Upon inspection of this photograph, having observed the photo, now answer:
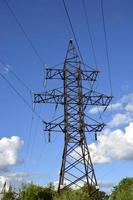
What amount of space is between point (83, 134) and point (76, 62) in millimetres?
8925

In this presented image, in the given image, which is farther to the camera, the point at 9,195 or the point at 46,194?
the point at 9,195

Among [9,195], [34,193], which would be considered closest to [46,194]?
[34,193]

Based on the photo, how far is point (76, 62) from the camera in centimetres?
5359

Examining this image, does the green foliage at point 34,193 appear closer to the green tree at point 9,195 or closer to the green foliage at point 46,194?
the green foliage at point 46,194

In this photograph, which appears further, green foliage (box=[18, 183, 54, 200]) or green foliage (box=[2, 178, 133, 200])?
green foliage (box=[18, 183, 54, 200])

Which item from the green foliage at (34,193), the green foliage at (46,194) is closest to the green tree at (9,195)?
the green foliage at (46,194)

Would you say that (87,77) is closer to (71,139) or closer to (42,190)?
(71,139)

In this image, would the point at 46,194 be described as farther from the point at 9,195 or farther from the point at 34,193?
the point at 9,195

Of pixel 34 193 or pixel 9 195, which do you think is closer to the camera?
pixel 34 193

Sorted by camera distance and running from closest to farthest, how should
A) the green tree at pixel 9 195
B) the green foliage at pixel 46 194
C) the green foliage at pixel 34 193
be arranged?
the green foliage at pixel 46 194, the green foliage at pixel 34 193, the green tree at pixel 9 195

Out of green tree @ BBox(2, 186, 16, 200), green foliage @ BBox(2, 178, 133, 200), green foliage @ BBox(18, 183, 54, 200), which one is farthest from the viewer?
green tree @ BBox(2, 186, 16, 200)

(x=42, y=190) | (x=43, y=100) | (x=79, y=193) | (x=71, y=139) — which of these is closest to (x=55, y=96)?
(x=43, y=100)

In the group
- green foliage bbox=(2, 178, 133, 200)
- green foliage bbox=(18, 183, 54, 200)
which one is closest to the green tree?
green foliage bbox=(2, 178, 133, 200)

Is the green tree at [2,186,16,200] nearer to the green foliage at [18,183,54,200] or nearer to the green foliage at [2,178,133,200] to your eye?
the green foliage at [2,178,133,200]
